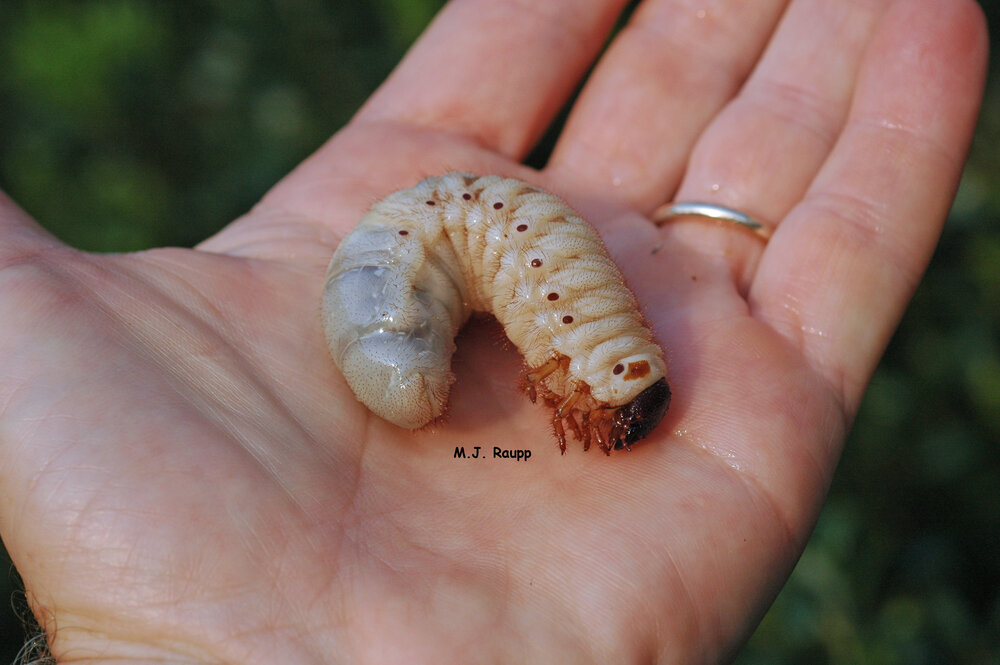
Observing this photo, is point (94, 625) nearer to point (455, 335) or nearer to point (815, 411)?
point (455, 335)

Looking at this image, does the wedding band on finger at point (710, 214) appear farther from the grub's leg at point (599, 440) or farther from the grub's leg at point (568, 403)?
the grub's leg at point (599, 440)

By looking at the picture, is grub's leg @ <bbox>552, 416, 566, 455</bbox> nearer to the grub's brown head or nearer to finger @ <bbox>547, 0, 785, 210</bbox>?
the grub's brown head

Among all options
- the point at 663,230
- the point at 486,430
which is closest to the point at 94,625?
the point at 486,430

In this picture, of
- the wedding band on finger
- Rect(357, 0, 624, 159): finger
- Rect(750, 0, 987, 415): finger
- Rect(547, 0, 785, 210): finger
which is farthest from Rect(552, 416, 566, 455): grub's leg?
Rect(357, 0, 624, 159): finger

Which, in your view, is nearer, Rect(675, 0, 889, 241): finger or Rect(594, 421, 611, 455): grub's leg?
Rect(594, 421, 611, 455): grub's leg

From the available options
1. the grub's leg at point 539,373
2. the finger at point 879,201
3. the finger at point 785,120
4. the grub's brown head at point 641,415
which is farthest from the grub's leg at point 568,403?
the finger at point 785,120

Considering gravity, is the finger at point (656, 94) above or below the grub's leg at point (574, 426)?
above
